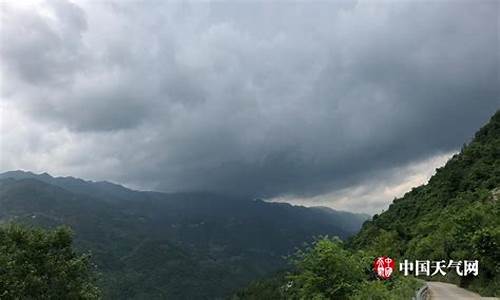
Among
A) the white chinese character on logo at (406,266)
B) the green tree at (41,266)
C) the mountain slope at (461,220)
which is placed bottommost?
the green tree at (41,266)

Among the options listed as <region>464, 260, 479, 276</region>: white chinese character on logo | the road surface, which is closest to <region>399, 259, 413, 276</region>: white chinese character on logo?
the road surface

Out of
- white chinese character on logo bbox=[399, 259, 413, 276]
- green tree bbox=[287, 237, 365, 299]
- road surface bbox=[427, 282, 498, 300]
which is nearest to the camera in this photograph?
green tree bbox=[287, 237, 365, 299]

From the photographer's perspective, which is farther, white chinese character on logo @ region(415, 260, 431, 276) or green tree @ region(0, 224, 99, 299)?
green tree @ region(0, 224, 99, 299)

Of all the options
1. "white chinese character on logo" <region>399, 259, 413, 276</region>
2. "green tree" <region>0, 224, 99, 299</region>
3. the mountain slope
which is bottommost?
"green tree" <region>0, 224, 99, 299</region>

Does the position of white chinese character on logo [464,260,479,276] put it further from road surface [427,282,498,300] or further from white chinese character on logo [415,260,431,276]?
white chinese character on logo [415,260,431,276]

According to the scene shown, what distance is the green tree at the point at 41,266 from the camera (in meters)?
40.1

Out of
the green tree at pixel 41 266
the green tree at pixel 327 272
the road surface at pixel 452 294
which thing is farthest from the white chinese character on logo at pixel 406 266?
the green tree at pixel 41 266

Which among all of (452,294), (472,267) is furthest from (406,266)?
(472,267)

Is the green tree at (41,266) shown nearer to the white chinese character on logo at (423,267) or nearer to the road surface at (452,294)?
the white chinese character on logo at (423,267)

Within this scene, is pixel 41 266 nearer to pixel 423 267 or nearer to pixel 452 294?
pixel 423 267

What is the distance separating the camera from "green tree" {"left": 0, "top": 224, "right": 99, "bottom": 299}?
40094mm

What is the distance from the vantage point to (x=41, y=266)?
142 ft

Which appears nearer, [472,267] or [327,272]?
[327,272]

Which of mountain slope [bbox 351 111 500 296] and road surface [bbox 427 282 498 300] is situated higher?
mountain slope [bbox 351 111 500 296]
